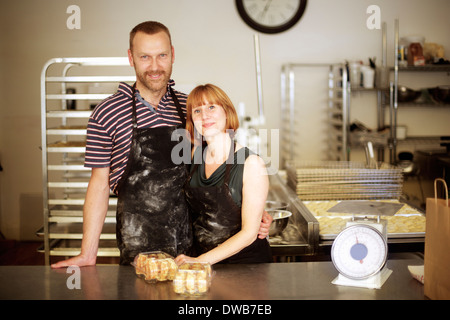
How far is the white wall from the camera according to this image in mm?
5637

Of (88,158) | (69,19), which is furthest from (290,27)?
(88,158)

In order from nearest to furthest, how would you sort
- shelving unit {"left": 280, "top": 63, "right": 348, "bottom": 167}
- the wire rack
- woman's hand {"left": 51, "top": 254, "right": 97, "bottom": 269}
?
1. woman's hand {"left": 51, "top": 254, "right": 97, "bottom": 269}
2. the wire rack
3. shelving unit {"left": 280, "top": 63, "right": 348, "bottom": 167}

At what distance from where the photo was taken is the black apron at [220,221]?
6.61 ft

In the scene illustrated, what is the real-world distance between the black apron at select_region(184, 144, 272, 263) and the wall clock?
3943 mm

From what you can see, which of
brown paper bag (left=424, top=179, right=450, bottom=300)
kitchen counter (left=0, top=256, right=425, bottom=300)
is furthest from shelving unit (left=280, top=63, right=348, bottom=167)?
brown paper bag (left=424, top=179, right=450, bottom=300)

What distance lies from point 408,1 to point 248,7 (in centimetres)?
195

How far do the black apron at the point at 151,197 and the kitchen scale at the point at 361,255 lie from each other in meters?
0.92

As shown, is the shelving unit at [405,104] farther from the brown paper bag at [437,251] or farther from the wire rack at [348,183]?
the brown paper bag at [437,251]

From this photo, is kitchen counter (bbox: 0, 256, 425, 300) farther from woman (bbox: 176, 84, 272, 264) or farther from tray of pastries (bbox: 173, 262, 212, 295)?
woman (bbox: 176, 84, 272, 264)

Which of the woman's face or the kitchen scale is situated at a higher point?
the woman's face

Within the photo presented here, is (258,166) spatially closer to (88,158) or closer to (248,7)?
(88,158)

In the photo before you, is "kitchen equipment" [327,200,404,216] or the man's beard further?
the man's beard

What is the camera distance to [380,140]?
5.54 meters

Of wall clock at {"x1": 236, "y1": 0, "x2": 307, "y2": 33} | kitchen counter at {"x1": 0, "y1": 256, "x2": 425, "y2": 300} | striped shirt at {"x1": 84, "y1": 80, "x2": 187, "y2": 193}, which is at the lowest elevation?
kitchen counter at {"x1": 0, "y1": 256, "x2": 425, "y2": 300}
